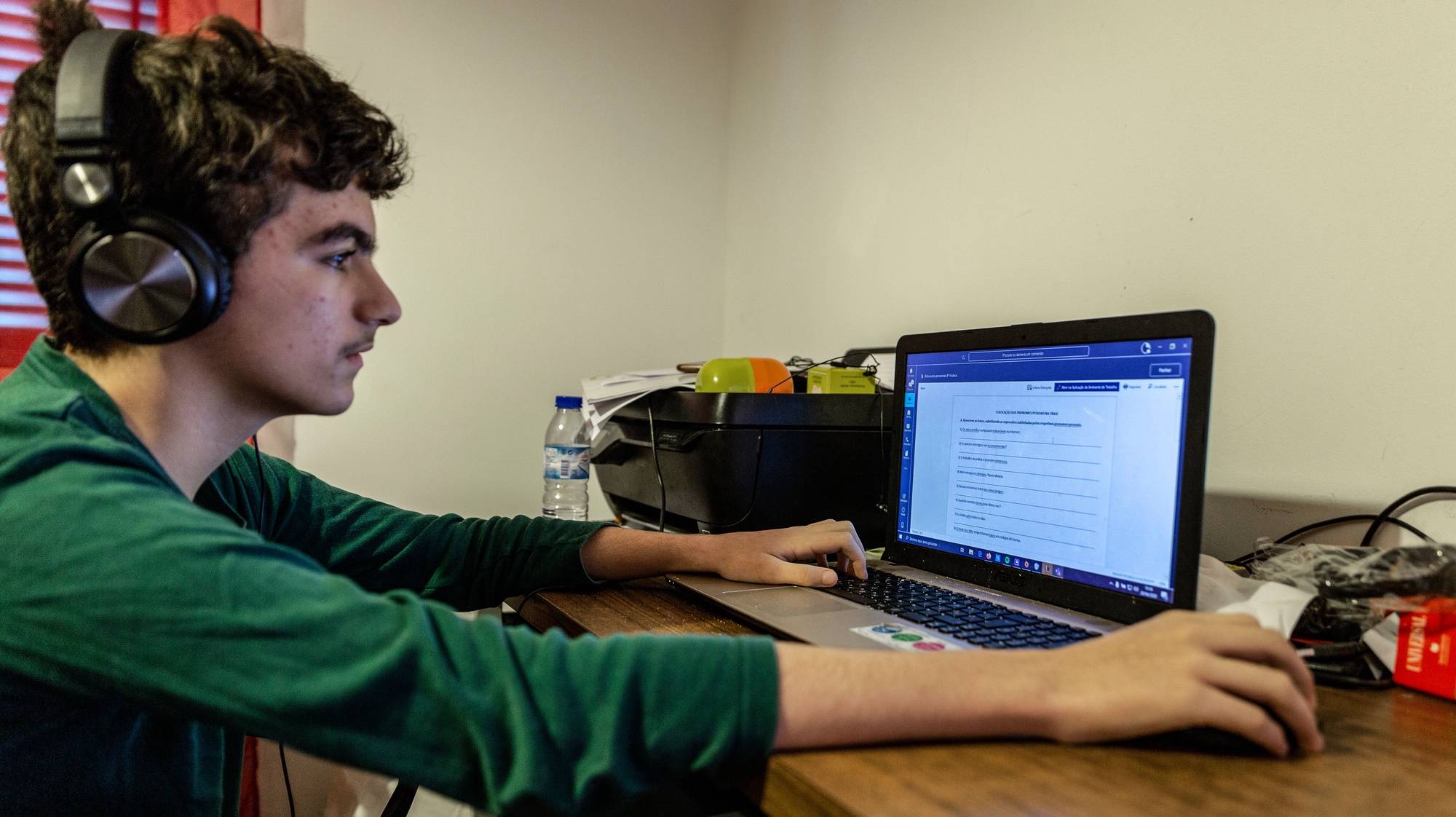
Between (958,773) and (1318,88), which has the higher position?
(1318,88)

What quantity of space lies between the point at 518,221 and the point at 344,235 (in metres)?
1.10

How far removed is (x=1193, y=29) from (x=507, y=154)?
4.10 ft

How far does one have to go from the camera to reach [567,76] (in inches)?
72.5

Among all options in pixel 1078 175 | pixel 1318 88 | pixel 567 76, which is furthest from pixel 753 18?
pixel 1318 88

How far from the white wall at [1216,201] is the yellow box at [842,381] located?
20 centimetres

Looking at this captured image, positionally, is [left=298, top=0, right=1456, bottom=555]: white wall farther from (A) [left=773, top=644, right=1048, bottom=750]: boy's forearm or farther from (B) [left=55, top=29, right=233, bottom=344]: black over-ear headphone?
(B) [left=55, top=29, right=233, bottom=344]: black over-ear headphone

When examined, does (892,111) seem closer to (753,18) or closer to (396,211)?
(753,18)

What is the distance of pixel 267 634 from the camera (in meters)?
0.47

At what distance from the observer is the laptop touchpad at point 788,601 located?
80 centimetres

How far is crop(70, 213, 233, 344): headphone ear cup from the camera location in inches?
23.8

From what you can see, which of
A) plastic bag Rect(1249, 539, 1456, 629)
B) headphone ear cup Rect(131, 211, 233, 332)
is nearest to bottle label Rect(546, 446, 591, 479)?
headphone ear cup Rect(131, 211, 233, 332)

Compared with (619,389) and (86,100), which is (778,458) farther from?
(86,100)

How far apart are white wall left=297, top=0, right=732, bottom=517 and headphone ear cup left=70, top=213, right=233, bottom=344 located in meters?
1.07

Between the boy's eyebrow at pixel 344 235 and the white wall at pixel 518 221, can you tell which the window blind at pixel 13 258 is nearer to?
the white wall at pixel 518 221
